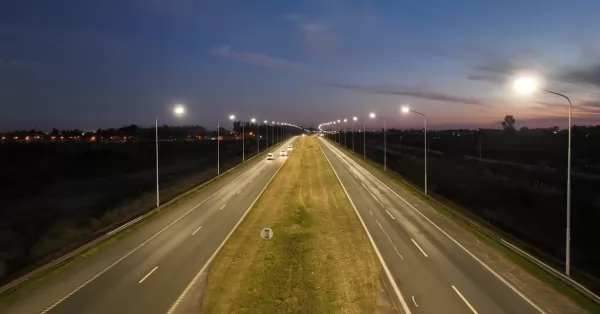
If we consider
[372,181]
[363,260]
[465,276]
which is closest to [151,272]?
[363,260]

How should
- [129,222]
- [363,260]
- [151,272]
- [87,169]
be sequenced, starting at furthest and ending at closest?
[87,169]
[129,222]
[363,260]
[151,272]

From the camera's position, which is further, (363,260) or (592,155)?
(592,155)

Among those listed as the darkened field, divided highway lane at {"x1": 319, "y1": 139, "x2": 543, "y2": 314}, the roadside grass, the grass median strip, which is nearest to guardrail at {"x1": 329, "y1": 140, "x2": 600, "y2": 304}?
the darkened field

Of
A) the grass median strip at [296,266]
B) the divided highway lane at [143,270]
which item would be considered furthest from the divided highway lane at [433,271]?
the divided highway lane at [143,270]

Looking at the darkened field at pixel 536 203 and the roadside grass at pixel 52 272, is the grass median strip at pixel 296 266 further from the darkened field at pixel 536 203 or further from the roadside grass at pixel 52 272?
the darkened field at pixel 536 203

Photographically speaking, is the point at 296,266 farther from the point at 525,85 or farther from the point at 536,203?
the point at 536,203

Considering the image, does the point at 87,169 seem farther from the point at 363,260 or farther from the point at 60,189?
the point at 363,260

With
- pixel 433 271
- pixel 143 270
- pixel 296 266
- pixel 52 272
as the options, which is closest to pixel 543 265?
pixel 433 271
